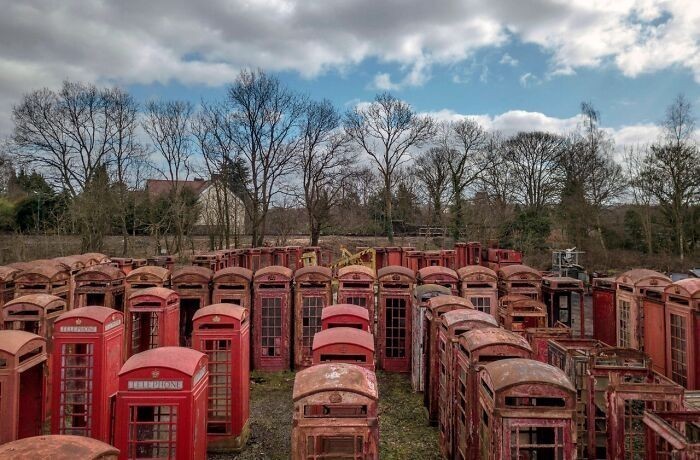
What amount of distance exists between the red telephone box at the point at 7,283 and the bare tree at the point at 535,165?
35.0 meters

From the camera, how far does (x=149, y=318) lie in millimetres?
11344

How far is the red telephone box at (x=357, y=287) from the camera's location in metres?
12.3

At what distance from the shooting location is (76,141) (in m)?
28.0

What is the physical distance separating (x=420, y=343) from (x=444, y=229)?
1047 inches

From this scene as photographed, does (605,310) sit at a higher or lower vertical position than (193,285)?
lower

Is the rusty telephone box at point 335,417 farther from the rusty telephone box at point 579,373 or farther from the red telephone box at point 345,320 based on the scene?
the red telephone box at point 345,320

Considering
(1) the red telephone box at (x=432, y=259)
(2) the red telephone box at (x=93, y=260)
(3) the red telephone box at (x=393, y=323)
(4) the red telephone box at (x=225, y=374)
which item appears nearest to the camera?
(4) the red telephone box at (x=225, y=374)

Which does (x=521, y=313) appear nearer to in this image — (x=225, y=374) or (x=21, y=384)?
(x=225, y=374)

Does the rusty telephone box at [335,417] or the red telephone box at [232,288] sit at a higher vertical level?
the red telephone box at [232,288]

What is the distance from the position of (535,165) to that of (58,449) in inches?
1603

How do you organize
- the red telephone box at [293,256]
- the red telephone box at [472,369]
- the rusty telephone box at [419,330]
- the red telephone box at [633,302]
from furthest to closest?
1. the red telephone box at [293,256]
2. the red telephone box at [633,302]
3. the rusty telephone box at [419,330]
4. the red telephone box at [472,369]

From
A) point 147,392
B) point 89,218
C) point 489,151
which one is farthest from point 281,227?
point 147,392

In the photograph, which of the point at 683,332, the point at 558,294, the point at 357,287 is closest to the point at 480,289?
the point at 558,294

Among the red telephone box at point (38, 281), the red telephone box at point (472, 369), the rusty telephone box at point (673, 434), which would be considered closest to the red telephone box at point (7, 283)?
the red telephone box at point (38, 281)
